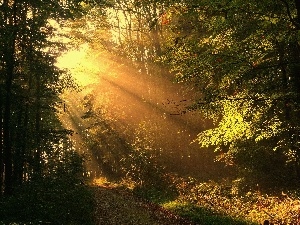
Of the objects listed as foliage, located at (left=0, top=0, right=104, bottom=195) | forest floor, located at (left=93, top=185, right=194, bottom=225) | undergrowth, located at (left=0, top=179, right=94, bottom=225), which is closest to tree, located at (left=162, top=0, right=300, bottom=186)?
forest floor, located at (left=93, top=185, right=194, bottom=225)

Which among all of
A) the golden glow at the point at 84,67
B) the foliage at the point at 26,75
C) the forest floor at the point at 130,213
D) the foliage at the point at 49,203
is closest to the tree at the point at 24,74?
the foliage at the point at 26,75

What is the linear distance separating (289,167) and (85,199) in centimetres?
1051

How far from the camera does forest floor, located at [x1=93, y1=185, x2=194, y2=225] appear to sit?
1377 cm

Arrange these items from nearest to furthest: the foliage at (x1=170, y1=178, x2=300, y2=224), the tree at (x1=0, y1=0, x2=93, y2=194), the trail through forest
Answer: the foliage at (x1=170, y1=178, x2=300, y2=224)
the tree at (x1=0, y1=0, x2=93, y2=194)
the trail through forest

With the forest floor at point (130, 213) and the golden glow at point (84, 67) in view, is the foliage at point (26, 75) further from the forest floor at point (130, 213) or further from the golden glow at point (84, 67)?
the golden glow at point (84, 67)

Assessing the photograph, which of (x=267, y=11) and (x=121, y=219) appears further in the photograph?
(x=121, y=219)

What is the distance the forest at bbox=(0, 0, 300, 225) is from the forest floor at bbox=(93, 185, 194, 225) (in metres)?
0.06

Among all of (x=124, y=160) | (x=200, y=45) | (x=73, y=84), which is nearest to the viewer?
(x=200, y=45)

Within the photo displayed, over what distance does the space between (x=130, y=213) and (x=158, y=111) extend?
15657 millimetres

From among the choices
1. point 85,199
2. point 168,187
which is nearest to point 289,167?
point 168,187

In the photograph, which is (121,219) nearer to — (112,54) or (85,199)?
(85,199)

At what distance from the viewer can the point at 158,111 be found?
3036 centimetres

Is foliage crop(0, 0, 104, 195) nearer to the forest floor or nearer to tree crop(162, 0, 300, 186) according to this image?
the forest floor

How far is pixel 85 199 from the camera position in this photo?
15492 millimetres
